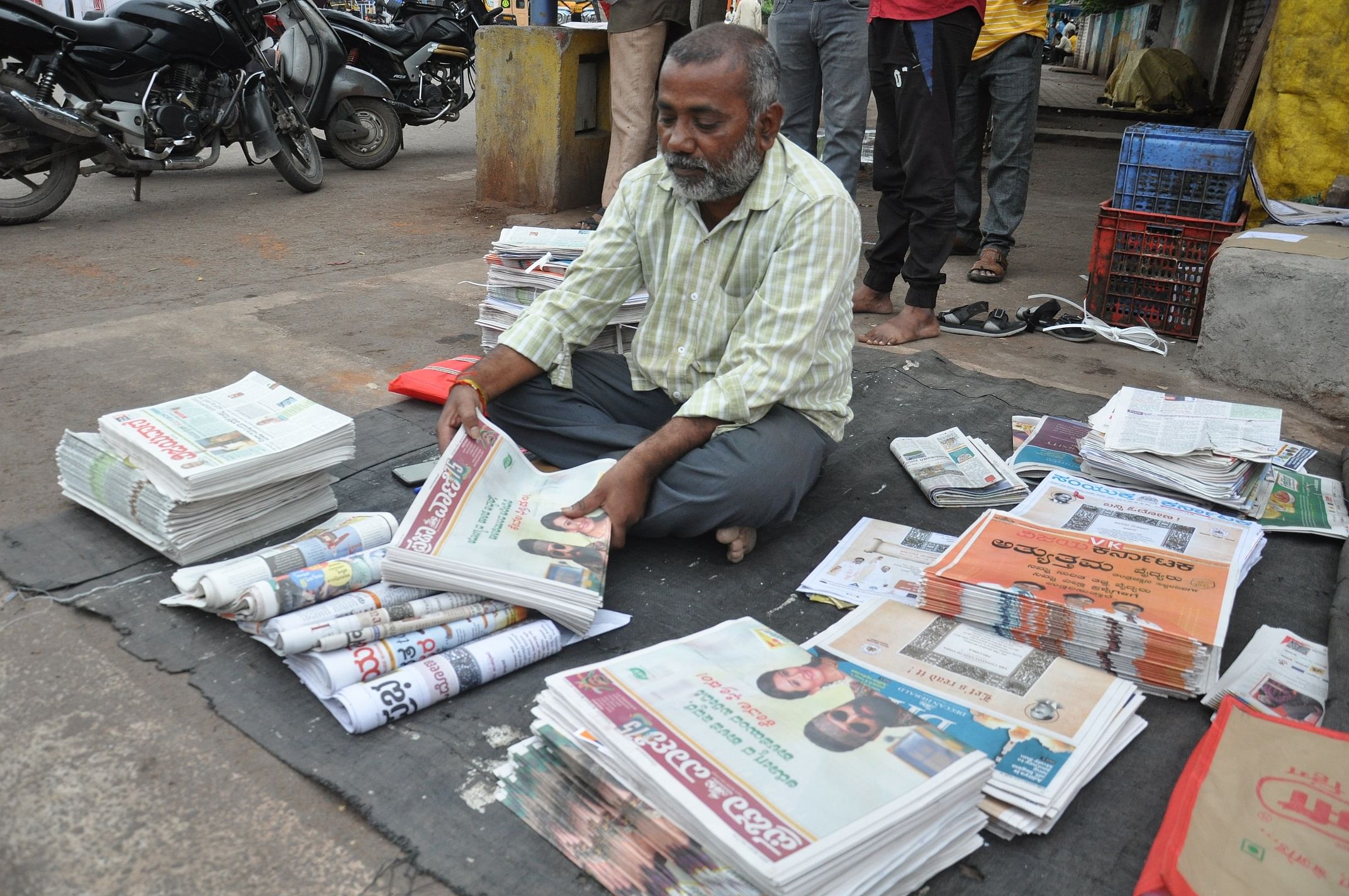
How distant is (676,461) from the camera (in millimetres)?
2018

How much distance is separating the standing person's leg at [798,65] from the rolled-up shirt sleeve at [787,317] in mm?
1987

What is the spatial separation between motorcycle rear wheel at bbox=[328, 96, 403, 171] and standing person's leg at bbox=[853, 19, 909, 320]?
411 cm

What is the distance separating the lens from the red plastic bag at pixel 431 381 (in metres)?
2.82

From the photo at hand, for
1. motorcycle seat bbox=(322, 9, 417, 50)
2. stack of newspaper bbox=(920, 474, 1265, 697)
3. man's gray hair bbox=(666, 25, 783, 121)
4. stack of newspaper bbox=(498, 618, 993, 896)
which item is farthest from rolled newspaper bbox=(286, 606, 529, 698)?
motorcycle seat bbox=(322, 9, 417, 50)

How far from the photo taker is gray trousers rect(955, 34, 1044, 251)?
4211 millimetres

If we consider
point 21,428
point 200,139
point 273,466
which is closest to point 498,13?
point 200,139

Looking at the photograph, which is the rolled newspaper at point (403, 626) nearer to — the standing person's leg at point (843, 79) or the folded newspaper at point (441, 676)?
the folded newspaper at point (441, 676)

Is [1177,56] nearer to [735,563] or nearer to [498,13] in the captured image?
[498,13]

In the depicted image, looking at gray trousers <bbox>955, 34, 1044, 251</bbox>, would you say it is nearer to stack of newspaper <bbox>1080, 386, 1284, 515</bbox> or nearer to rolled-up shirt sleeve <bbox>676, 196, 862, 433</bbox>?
stack of newspaper <bbox>1080, 386, 1284, 515</bbox>

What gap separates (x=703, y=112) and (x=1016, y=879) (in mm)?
1453

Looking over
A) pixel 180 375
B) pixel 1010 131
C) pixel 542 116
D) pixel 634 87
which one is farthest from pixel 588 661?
pixel 542 116

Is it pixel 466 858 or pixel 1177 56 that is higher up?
pixel 1177 56

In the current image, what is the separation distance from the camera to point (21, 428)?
2.60 m

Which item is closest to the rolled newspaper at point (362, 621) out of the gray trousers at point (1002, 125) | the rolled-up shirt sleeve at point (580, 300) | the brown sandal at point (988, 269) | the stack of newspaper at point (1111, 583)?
the rolled-up shirt sleeve at point (580, 300)
